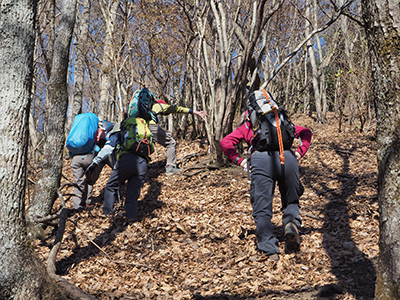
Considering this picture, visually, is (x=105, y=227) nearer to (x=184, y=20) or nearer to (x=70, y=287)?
(x=70, y=287)

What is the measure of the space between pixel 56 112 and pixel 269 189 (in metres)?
3.69

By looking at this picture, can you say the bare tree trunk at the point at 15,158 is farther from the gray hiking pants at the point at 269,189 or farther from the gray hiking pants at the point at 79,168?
the gray hiking pants at the point at 79,168

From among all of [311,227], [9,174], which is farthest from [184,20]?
[9,174]

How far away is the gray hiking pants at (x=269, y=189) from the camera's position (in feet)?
12.7

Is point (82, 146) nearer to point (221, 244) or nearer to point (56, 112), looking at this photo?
point (56, 112)

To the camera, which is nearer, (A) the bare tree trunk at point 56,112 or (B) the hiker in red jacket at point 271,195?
(B) the hiker in red jacket at point 271,195

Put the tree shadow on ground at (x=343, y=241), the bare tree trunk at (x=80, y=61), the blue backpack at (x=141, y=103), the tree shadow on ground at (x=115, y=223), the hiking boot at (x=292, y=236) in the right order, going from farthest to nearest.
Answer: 1. the bare tree trunk at (x=80, y=61)
2. the blue backpack at (x=141, y=103)
3. the tree shadow on ground at (x=115, y=223)
4. the hiking boot at (x=292, y=236)
5. the tree shadow on ground at (x=343, y=241)

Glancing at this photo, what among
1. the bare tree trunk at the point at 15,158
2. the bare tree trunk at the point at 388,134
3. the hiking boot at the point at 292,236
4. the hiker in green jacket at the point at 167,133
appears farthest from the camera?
the hiker in green jacket at the point at 167,133

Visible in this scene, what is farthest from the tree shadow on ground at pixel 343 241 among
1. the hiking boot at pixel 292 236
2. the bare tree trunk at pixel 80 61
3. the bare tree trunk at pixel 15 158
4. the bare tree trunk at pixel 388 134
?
the bare tree trunk at pixel 80 61

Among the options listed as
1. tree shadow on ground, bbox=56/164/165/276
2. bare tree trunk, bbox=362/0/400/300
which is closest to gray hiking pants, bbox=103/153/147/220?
tree shadow on ground, bbox=56/164/165/276

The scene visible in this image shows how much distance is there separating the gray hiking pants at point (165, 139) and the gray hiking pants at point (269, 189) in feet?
12.7

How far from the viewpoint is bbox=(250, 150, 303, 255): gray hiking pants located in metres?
3.88

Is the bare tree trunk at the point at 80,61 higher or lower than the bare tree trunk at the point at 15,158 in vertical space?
higher

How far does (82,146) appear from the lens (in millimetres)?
6270
